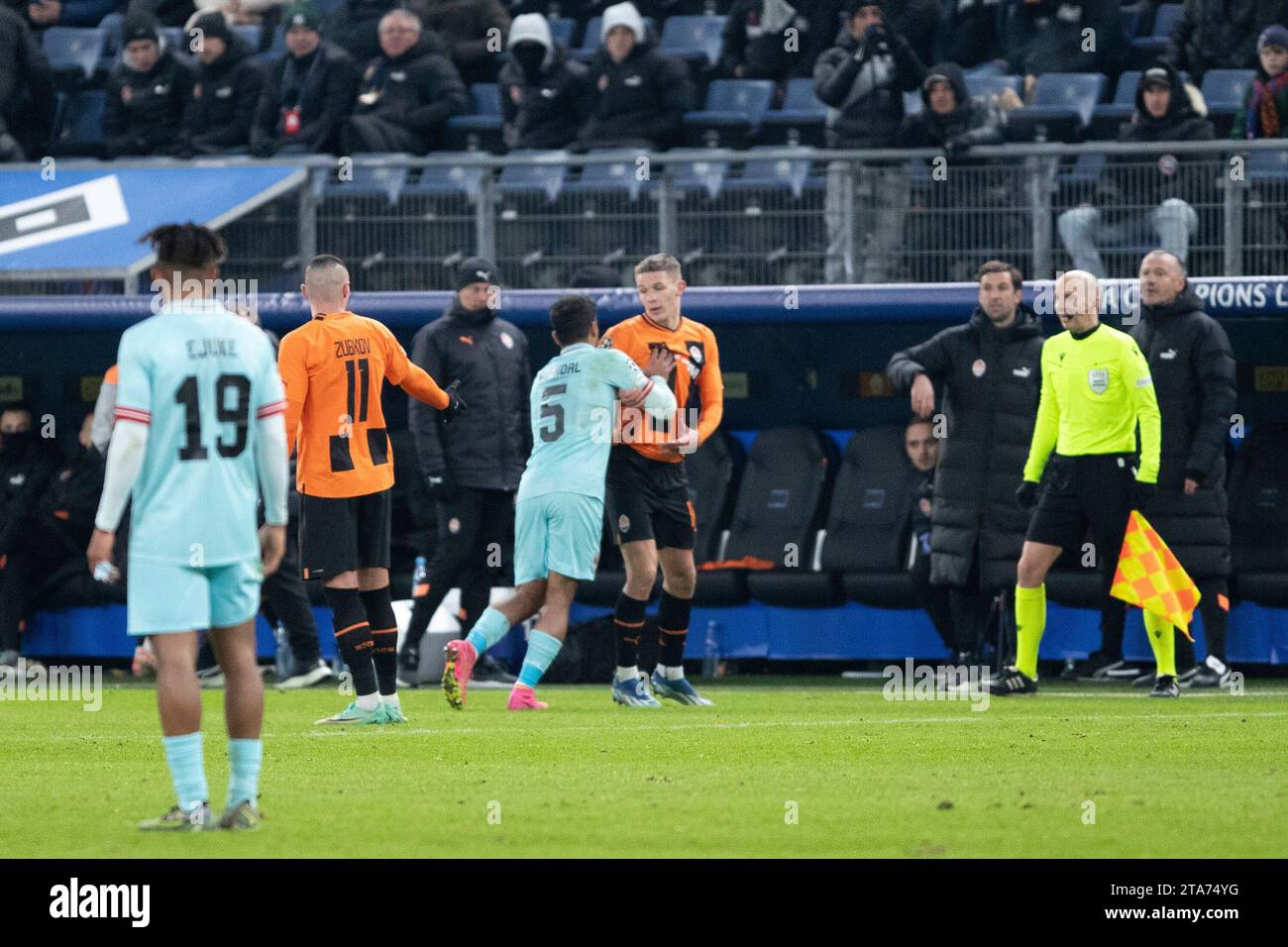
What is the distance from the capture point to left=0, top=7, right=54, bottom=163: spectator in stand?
17.2 metres

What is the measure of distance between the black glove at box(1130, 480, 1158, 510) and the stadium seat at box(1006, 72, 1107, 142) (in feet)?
12.2

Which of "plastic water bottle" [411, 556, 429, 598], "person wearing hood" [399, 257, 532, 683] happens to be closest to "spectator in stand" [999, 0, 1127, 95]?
"person wearing hood" [399, 257, 532, 683]

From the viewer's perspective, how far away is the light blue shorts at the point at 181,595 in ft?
21.4

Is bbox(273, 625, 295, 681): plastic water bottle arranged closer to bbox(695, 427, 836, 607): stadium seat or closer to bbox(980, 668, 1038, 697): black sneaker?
bbox(695, 427, 836, 607): stadium seat

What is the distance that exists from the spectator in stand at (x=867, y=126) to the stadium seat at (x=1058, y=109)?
0.78m

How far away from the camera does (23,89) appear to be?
17469 millimetres

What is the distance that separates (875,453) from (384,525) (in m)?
5.67

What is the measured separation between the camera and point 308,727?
10352 mm

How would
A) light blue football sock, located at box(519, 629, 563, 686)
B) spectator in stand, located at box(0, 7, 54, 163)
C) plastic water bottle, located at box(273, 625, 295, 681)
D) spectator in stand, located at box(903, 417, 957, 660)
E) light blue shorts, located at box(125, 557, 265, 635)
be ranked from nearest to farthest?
light blue shorts, located at box(125, 557, 265, 635) < light blue football sock, located at box(519, 629, 563, 686) < spectator in stand, located at box(903, 417, 957, 660) < plastic water bottle, located at box(273, 625, 295, 681) < spectator in stand, located at box(0, 7, 54, 163)

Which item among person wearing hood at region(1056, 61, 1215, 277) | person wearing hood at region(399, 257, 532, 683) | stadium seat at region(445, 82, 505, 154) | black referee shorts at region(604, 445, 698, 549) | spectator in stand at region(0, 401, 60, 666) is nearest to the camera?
black referee shorts at region(604, 445, 698, 549)

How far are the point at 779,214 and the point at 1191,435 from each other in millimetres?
3123

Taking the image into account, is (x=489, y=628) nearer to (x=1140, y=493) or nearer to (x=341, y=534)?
(x=341, y=534)

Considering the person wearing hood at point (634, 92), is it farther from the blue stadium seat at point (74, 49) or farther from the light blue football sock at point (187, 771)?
the light blue football sock at point (187, 771)

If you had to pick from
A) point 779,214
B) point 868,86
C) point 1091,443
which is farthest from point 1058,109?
point 1091,443
